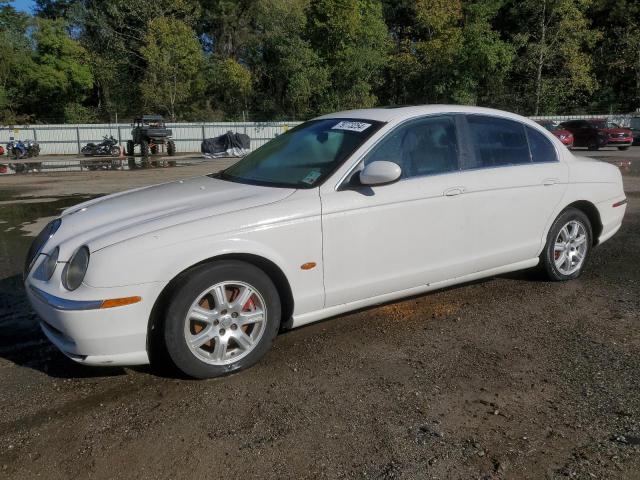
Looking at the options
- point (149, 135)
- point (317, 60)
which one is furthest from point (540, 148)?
point (317, 60)

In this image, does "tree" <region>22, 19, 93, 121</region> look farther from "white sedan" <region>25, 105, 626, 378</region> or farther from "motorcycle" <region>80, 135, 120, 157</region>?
"white sedan" <region>25, 105, 626, 378</region>

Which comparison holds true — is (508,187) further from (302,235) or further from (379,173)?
(302,235)

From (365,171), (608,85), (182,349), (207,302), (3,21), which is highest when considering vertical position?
(3,21)

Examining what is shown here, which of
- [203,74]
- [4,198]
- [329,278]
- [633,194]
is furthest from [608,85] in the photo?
[329,278]

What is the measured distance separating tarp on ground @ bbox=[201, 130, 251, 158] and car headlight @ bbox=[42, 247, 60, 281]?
76.5 feet

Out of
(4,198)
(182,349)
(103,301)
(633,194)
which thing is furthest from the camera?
(4,198)

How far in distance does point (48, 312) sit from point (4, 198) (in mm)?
9820

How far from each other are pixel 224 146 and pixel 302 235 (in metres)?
23.8

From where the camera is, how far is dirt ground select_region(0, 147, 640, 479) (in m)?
2.50

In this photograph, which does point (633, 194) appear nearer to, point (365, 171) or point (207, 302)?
point (365, 171)

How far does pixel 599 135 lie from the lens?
25.4 meters

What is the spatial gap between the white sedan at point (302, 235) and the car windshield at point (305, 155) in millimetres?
16

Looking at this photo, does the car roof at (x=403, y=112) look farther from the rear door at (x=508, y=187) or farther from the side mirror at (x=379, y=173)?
the side mirror at (x=379, y=173)

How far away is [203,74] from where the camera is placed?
41.8 meters
